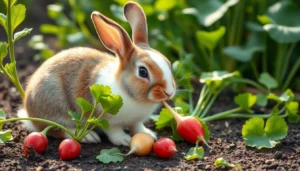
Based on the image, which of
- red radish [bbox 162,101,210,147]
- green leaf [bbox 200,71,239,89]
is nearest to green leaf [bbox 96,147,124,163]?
red radish [bbox 162,101,210,147]

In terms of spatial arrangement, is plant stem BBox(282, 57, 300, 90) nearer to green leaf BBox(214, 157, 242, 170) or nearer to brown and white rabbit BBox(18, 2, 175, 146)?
brown and white rabbit BBox(18, 2, 175, 146)

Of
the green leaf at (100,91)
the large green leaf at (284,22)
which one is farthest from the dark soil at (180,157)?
the large green leaf at (284,22)

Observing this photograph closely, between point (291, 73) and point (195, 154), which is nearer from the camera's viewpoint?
point (195, 154)

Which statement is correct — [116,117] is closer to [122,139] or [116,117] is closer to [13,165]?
[122,139]

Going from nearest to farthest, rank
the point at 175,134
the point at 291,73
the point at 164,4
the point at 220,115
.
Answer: the point at 175,134, the point at 220,115, the point at 291,73, the point at 164,4

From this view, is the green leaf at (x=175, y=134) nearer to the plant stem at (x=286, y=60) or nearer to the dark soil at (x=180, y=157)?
the dark soil at (x=180, y=157)

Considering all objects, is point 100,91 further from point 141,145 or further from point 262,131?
point 262,131

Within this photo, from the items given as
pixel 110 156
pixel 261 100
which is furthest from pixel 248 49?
pixel 110 156
